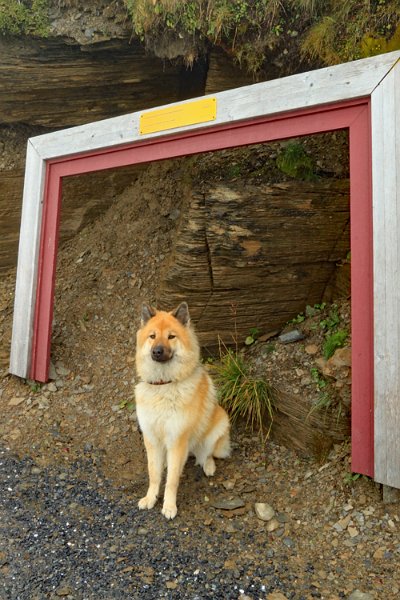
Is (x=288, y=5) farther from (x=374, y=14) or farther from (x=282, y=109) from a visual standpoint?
(x=282, y=109)

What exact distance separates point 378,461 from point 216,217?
111 inches

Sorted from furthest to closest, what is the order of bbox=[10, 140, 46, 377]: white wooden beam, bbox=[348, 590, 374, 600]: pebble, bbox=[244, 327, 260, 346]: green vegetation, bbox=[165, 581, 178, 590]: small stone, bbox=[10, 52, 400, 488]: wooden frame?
bbox=[10, 140, 46, 377]: white wooden beam → bbox=[244, 327, 260, 346]: green vegetation → bbox=[10, 52, 400, 488]: wooden frame → bbox=[165, 581, 178, 590]: small stone → bbox=[348, 590, 374, 600]: pebble

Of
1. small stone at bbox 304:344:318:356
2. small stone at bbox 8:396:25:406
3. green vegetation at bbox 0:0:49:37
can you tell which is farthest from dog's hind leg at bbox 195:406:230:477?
green vegetation at bbox 0:0:49:37

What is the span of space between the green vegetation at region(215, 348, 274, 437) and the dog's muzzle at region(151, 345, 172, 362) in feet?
3.71

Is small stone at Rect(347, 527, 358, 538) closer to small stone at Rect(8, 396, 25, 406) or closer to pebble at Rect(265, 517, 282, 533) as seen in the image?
pebble at Rect(265, 517, 282, 533)

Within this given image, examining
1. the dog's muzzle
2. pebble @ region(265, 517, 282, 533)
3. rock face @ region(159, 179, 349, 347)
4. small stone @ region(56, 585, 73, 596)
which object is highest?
rock face @ region(159, 179, 349, 347)

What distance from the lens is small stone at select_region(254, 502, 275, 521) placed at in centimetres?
340

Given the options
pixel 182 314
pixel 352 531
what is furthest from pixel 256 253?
pixel 352 531

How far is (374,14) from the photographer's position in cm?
446

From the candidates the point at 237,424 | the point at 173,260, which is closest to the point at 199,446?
the point at 237,424

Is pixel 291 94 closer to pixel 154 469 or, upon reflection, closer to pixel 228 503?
pixel 154 469

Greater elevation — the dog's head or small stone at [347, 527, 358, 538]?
the dog's head

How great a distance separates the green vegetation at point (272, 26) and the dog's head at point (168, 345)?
312 centimetres

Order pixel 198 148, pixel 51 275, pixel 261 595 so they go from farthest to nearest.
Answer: pixel 51 275, pixel 198 148, pixel 261 595
